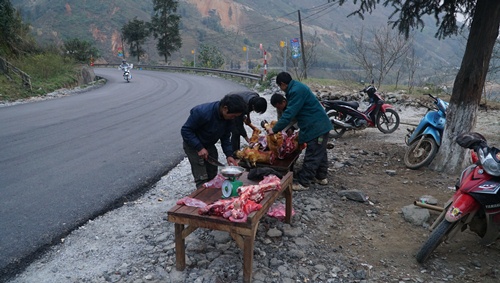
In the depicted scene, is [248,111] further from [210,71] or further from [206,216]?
[210,71]

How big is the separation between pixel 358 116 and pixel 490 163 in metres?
5.36

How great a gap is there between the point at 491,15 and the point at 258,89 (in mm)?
13210

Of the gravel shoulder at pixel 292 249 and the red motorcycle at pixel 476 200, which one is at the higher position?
the red motorcycle at pixel 476 200

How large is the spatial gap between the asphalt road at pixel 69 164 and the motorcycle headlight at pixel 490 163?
4.08 metres

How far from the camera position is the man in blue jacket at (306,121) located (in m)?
4.88

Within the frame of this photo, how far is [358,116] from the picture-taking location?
27.7ft

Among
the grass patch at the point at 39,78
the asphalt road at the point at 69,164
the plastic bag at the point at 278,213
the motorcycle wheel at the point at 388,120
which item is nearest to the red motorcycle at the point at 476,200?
the plastic bag at the point at 278,213

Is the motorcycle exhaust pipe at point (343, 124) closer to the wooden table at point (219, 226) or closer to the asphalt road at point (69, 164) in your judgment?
the asphalt road at point (69, 164)

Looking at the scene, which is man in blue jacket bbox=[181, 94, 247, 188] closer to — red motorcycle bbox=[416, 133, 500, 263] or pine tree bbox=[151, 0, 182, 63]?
red motorcycle bbox=[416, 133, 500, 263]

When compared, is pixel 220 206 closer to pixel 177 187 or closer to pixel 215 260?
pixel 215 260

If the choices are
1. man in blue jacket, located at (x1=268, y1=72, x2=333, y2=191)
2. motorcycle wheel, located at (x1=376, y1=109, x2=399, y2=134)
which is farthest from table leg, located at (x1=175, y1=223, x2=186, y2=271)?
motorcycle wheel, located at (x1=376, y1=109, x2=399, y2=134)

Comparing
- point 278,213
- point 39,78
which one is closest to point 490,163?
point 278,213

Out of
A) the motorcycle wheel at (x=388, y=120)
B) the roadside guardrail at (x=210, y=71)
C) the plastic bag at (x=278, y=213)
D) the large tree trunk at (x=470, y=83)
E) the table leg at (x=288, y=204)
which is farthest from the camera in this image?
the roadside guardrail at (x=210, y=71)

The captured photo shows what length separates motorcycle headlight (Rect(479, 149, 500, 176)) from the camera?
3.11 m
